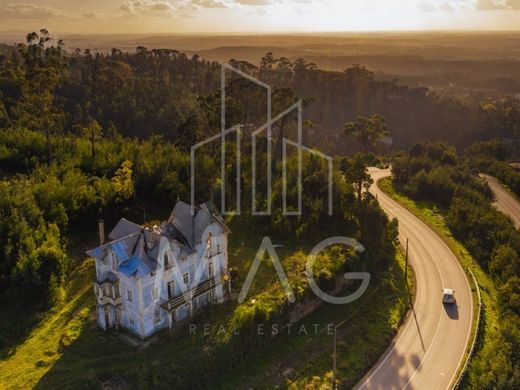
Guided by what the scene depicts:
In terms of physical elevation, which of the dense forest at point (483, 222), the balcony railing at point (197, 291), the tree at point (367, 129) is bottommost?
the dense forest at point (483, 222)

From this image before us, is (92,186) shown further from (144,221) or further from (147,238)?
(147,238)

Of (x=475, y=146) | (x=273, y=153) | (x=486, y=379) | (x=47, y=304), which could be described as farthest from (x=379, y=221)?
(x=475, y=146)

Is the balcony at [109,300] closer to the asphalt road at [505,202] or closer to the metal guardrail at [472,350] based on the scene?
the metal guardrail at [472,350]

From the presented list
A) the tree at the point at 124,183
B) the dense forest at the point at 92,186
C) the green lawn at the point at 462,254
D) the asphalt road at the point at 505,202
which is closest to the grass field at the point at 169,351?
the dense forest at the point at 92,186

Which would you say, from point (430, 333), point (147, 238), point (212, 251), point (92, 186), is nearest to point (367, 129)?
point (430, 333)

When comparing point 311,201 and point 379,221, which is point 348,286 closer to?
point 379,221

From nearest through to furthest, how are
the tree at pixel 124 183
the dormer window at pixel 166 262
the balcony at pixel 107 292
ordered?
the balcony at pixel 107 292 → the dormer window at pixel 166 262 → the tree at pixel 124 183

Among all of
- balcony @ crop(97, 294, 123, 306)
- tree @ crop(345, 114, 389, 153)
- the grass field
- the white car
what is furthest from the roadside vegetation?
the white car

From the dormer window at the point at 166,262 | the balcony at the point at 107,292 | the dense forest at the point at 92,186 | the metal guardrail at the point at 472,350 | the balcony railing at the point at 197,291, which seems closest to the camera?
the metal guardrail at the point at 472,350
